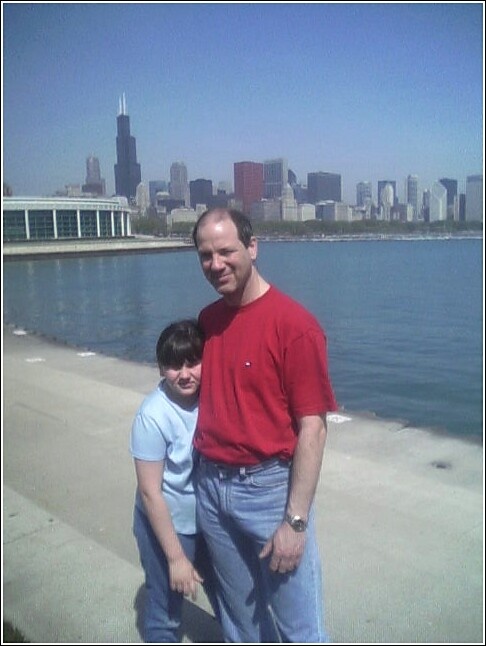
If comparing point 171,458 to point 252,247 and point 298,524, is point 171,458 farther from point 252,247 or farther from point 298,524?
point 252,247

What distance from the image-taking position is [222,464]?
6.97 feet

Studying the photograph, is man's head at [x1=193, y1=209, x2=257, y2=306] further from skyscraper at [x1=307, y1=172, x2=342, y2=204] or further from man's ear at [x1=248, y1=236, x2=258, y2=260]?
skyscraper at [x1=307, y1=172, x2=342, y2=204]

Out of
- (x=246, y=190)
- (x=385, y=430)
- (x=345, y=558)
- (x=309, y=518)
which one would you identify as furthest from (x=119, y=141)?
(x=385, y=430)

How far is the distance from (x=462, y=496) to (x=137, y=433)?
3.19 meters

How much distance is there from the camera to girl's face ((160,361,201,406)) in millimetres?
2215

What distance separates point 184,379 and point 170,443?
237 mm

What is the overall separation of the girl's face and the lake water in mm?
1049

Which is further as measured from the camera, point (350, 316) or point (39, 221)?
point (39, 221)

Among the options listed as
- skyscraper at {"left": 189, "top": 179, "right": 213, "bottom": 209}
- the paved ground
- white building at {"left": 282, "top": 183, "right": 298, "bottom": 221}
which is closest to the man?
skyscraper at {"left": 189, "top": 179, "right": 213, "bottom": 209}

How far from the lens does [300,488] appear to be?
2.01 metres

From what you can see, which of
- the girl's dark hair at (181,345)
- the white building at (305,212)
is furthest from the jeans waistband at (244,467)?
the white building at (305,212)

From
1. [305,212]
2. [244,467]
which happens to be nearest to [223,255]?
[244,467]

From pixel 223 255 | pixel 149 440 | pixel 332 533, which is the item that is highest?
pixel 223 255

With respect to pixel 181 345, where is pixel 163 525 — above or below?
below
